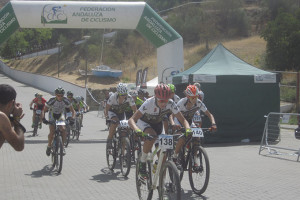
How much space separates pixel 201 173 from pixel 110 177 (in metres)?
2.54

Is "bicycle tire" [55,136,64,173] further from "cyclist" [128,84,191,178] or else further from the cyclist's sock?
the cyclist's sock

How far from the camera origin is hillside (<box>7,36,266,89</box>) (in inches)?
2035

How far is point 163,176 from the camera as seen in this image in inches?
250

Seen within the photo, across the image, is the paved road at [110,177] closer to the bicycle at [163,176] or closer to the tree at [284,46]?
the bicycle at [163,176]

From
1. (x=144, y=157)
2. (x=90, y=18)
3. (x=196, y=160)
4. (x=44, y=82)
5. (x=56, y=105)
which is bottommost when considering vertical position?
(x=196, y=160)

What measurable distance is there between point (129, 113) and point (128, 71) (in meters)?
48.5

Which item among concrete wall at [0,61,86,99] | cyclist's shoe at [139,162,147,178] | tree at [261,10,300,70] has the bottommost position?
cyclist's shoe at [139,162,147,178]

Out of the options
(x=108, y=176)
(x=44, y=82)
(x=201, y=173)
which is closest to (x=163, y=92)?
(x=201, y=173)

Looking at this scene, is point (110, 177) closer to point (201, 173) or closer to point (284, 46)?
point (201, 173)

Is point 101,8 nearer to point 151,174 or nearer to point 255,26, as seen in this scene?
point 151,174

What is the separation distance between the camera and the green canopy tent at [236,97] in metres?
15.5

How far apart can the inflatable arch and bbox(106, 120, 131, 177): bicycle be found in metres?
9.55

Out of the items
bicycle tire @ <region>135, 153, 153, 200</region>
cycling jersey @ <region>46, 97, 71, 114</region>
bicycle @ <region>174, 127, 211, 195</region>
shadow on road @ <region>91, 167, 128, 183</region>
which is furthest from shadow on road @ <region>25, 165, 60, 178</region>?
bicycle tire @ <region>135, 153, 153, 200</region>

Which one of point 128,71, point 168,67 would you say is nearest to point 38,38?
point 128,71
